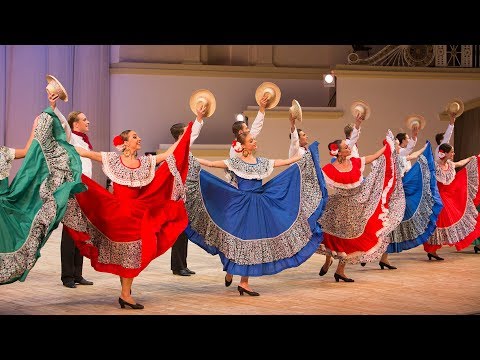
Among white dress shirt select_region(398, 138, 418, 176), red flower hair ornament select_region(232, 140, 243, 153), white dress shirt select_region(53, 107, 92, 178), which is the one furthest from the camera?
white dress shirt select_region(398, 138, 418, 176)

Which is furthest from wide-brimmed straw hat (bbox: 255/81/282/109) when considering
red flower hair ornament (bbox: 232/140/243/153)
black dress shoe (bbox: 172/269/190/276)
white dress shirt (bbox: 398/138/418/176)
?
white dress shirt (bbox: 398/138/418/176)

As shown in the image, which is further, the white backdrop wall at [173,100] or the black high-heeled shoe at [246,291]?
the white backdrop wall at [173,100]

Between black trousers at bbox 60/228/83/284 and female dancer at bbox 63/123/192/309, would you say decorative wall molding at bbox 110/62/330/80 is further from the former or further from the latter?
female dancer at bbox 63/123/192/309

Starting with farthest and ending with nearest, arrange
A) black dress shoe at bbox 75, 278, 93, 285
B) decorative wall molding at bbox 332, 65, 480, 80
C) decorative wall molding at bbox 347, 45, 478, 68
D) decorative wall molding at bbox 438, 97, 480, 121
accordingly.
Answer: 1. decorative wall molding at bbox 347, 45, 478, 68
2. decorative wall molding at bbox 438, 97, 480, 121
3. decorative wall molding at bbox 332, 65, 480, 80
4. black dress shoe at bbox 75, 278, 93, 285

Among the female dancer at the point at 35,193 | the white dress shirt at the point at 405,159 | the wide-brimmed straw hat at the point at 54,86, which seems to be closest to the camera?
the female dancer at the point at 35,193

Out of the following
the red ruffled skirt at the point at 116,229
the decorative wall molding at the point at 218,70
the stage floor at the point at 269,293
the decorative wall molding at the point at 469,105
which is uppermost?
the decorative wall molding at the point at 218,70

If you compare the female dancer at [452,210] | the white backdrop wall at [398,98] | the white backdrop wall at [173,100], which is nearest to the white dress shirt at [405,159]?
the female dancer at [452,210]

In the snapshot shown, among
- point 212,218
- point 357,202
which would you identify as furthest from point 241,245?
A: point 357,202

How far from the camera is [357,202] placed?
728cm

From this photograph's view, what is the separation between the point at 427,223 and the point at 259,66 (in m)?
7.00

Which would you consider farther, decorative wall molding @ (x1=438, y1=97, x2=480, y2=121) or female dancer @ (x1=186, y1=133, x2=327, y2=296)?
decorative wall molding @ (x1=438, y1=97, x2=480, y2=121)

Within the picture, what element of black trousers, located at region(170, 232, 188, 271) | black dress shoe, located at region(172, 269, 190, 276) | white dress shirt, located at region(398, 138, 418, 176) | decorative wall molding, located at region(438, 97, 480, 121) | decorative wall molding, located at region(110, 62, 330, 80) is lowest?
black dress shoe, located at region(172, 269, 190, 276)

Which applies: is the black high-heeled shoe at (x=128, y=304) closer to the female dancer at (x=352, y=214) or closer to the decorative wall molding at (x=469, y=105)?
the female dancer at (x=352, y=214)
